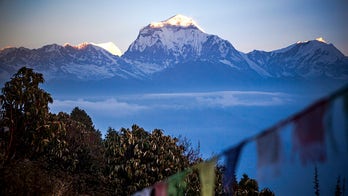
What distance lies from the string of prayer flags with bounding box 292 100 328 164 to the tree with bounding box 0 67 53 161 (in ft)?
43.0

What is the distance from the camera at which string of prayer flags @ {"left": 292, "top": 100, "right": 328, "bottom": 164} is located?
2670mm

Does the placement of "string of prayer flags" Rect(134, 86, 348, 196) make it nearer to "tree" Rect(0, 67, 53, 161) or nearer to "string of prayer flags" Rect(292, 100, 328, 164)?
"string of prayer flags" Rect(292, 100, 328, 164)

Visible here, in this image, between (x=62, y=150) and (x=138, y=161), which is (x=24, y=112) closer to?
(x=62, y=150)

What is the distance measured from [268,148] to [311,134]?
1.43 feet

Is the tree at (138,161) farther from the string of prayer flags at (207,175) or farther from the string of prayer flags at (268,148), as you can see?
the string of prayer flags at (268,148)

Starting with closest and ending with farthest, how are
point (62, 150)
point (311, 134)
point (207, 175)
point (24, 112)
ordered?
1. point (311, 134)
2. point (207, 175)
3. point (24, 112)
4. point (62, 150)

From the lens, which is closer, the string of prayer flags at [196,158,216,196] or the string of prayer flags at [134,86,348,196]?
the string of prayer flags at [134,86,348,196]

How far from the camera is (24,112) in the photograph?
47.7 ft

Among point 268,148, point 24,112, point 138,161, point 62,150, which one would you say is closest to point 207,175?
point 268,148

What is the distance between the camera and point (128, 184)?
1509 centimetres

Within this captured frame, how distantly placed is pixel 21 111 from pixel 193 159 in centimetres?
917

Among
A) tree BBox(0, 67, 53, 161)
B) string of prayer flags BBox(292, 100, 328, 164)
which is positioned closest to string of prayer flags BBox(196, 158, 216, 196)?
string of prayer flags BBox(292, 100, 328, 164)

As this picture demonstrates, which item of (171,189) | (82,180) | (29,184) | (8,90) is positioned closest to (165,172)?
(82,180)

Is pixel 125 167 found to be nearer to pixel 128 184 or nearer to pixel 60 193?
pixel 128 184
